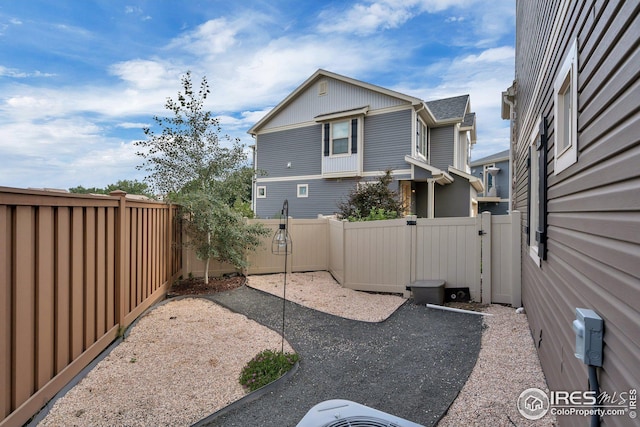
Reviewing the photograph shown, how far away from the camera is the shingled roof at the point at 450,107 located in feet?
44.9

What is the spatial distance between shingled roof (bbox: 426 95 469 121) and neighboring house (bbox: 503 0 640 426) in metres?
11.4

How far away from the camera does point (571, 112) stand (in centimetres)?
219

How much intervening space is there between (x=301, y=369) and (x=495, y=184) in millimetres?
21025

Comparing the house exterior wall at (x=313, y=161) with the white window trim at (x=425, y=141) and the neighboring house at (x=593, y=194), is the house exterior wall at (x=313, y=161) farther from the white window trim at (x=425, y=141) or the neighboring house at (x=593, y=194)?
the neighboring house at (x=593, y=194)

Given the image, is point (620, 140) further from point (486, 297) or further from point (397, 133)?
point (397, 133)

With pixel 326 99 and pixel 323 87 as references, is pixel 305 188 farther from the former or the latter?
pixel 323 87

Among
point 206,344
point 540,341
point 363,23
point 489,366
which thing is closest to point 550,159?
point 540,341

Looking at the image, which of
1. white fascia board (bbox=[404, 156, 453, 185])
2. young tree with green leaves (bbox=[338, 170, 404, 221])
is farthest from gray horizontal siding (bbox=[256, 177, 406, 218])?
young tree with green leaves (bbox=[338, 170, 404, 221])

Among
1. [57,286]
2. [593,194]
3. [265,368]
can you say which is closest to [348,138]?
[265,368]

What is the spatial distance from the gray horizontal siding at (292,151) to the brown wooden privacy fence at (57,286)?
1004 cm

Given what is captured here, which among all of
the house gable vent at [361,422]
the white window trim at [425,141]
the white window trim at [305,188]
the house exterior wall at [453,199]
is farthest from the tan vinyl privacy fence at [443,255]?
the house exterior wall at [453,199]

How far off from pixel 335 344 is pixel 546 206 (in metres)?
2.66

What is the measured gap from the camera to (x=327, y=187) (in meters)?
13.4

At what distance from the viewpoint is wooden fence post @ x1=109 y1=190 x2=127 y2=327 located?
3.64 meters
